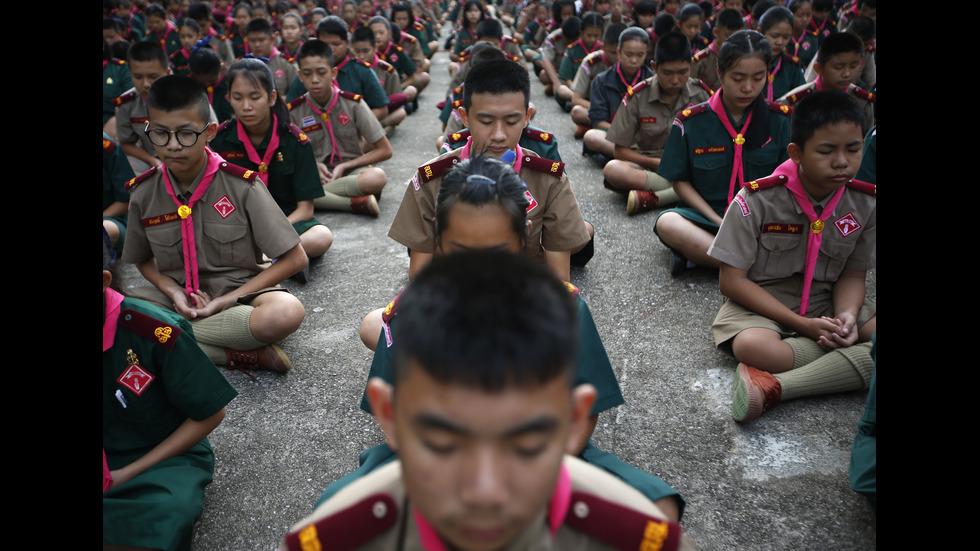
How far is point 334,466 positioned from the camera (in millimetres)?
2125

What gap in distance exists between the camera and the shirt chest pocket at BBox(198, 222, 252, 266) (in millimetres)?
2732

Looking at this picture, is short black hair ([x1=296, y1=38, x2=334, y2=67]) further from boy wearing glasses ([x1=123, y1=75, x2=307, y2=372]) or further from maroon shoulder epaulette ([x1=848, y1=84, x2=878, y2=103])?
maroon shoulder epaulette ([x1=848, y1=84, x2=878, y2=103])

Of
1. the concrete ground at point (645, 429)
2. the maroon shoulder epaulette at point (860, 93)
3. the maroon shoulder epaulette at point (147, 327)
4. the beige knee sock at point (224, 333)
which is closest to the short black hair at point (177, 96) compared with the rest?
the beige knee sock at point (224, 333)

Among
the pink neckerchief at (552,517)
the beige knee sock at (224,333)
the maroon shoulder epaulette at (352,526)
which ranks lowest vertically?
the beige knee sock at (224,333)

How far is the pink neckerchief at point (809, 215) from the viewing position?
A: 247 cm

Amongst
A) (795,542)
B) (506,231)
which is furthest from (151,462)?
(795,542)

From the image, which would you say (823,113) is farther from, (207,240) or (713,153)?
(207,240)

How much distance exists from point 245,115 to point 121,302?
1.90 meters

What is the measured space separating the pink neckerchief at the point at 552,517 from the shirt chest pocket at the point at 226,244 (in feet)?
6.67

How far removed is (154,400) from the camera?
183 cm

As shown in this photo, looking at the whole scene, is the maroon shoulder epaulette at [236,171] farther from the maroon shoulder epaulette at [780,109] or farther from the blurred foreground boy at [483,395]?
the maroon shoulder epaulette at [780,109]

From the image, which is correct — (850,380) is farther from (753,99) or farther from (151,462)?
(151,462)

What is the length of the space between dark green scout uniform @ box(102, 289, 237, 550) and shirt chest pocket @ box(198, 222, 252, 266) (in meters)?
0.93

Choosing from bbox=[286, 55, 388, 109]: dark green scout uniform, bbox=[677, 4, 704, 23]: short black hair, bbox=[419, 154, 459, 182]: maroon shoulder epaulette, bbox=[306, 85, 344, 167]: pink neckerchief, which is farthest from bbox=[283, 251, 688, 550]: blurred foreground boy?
bbox=[677, 4, 704, 23]: short black hair
